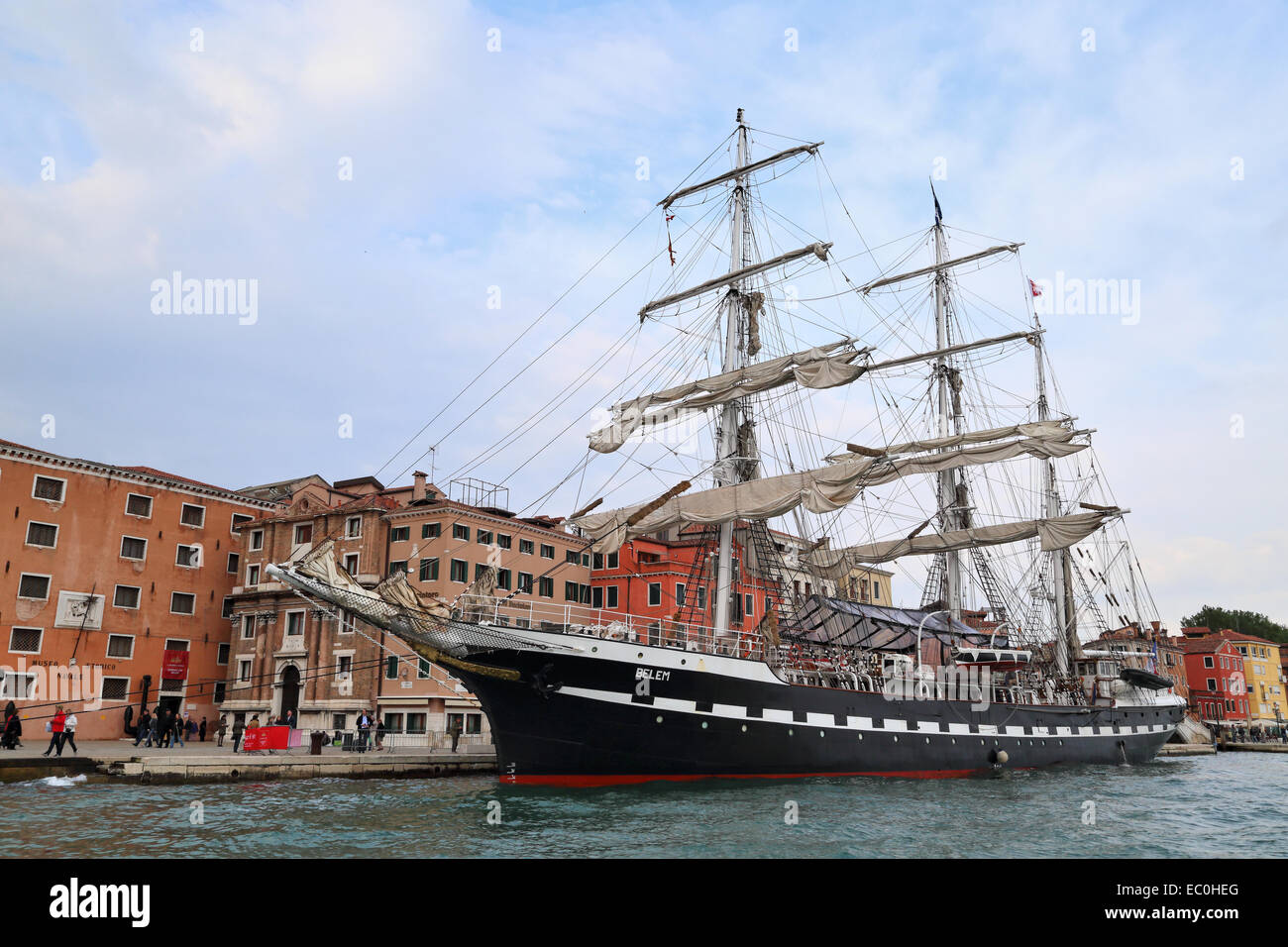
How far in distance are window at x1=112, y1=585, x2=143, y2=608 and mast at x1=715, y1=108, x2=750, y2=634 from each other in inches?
1156

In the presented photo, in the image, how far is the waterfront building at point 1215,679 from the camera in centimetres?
8044

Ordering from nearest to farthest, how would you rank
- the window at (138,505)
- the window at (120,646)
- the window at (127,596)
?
the window at (120,646) → the window at (127,596) → the window at (138,505)

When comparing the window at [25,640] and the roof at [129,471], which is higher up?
the roof at [129,471]

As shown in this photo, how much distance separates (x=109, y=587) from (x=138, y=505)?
4.21m

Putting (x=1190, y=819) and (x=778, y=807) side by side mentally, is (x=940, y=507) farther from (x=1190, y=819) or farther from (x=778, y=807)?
(x=778, y=807)

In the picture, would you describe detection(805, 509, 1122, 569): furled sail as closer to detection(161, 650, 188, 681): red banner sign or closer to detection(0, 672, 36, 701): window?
detection(161, 650, 188, 681): red banner sign

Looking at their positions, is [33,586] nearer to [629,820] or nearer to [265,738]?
[265,738]

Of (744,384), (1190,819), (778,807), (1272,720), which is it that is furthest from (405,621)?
(1272,720)

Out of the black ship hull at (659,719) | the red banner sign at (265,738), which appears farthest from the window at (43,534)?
the black ship hull at (659,719)

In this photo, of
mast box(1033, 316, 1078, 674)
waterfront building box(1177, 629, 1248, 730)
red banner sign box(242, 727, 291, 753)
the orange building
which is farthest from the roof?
waterfront building box(1177, 629, 1248, 730)

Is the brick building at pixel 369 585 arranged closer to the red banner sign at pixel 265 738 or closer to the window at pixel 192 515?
the window at pixel 192 515

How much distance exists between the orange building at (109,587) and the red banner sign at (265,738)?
537 inches
